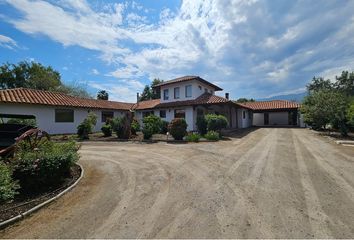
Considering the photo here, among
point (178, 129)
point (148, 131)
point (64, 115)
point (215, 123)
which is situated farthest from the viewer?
point (64, 115)

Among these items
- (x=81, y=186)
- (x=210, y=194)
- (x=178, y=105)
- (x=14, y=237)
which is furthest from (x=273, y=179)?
(x=178, y=105)

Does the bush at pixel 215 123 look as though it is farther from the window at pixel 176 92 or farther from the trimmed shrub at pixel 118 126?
the window at pixel 176 92

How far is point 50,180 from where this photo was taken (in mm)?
5828

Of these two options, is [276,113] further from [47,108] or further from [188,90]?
[47,108]

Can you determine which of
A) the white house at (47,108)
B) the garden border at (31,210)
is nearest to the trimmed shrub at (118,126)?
the white house at (47,108)

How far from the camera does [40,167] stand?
218 inches

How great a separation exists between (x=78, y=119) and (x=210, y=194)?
22.1 metres

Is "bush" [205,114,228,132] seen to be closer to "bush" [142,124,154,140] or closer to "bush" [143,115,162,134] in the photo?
"bush" [143,115,162,134]

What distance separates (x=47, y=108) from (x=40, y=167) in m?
18.0

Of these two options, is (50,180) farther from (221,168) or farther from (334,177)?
(334,177)

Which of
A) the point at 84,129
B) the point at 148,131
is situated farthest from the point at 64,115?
the point at 148,131

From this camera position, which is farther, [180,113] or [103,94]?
[103,94]

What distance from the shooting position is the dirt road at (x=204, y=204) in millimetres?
3645

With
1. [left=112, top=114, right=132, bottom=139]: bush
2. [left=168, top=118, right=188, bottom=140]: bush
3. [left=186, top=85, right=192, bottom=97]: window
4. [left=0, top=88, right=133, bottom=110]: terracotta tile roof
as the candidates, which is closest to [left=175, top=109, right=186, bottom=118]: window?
[left=186, top=85, right=192, bottom=97]: window
